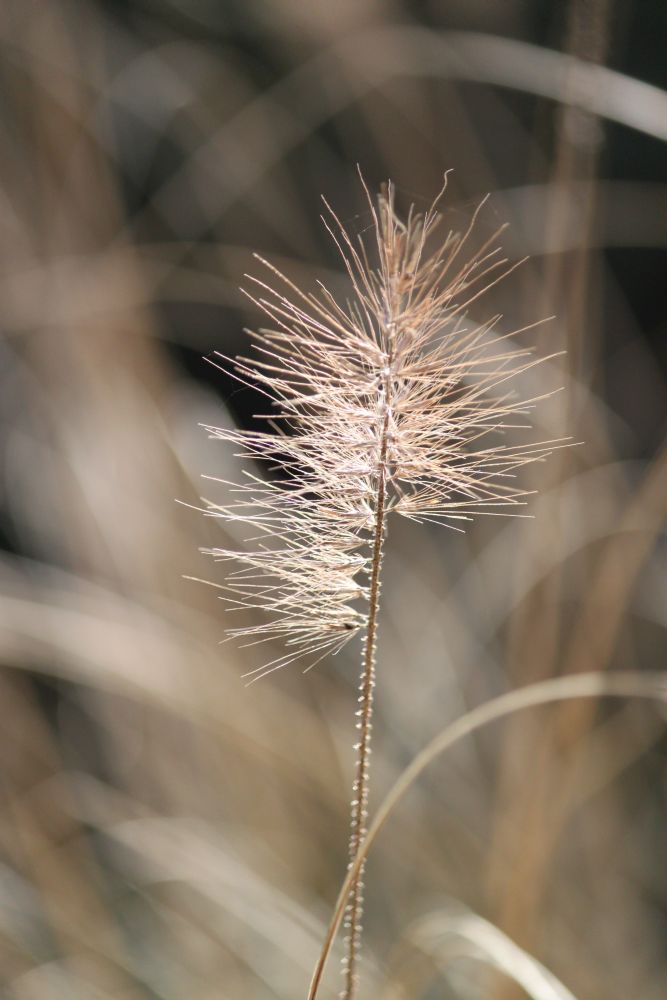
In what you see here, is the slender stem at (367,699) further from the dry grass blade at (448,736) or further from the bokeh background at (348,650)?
the bokeh background at (348,650)

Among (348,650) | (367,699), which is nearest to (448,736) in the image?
(367,699)

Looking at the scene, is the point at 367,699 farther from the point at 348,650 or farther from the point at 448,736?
the point at 348,650

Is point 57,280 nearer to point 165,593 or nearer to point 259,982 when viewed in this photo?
point 165,593

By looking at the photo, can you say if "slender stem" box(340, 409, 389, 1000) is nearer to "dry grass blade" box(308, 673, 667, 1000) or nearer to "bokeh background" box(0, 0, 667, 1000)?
"dry grass blade" box(308, 673, 667, 1000)

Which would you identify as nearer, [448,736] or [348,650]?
[448,736]

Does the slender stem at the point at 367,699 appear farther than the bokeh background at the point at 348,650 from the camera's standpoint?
No

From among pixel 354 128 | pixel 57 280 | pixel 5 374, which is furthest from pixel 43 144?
pixel 354 128

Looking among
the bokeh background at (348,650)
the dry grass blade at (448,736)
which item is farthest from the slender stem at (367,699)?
the bokeh background at (348,650)

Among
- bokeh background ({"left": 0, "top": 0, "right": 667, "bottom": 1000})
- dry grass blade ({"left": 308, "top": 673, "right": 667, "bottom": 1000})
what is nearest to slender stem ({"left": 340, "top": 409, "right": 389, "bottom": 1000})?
dry grass blade ({"left": 308, "top": 673, "right": 667, "bottom": 1000})
